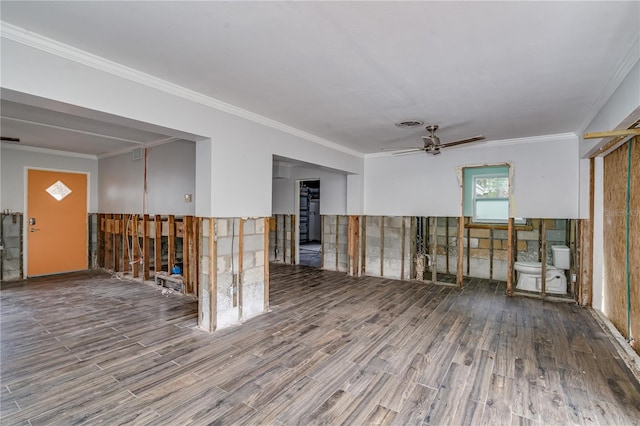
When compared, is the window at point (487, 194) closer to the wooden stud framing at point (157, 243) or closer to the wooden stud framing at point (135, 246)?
the wooden stud framing at point (157, 243)

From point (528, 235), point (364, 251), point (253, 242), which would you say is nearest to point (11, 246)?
point (253, 242)

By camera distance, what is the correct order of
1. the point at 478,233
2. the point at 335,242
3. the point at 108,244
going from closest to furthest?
the point at 478,233 → the point at 108,244 → the point at 335,242

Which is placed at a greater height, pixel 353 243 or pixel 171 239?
pixel 171 239

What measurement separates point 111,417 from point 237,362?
0.96 m

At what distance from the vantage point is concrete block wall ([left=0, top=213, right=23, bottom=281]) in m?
5.61

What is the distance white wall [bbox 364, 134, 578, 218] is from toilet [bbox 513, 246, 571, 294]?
2.03 ft

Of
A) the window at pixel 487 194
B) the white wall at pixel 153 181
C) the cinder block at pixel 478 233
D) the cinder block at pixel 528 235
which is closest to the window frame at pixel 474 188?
the window at pixel 487 194

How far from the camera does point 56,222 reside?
20.7 feet

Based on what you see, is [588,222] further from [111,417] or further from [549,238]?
[111,417]

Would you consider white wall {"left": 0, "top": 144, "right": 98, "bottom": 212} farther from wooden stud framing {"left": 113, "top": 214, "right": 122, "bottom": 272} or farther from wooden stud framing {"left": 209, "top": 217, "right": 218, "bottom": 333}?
wooden stud framing {"left": 209, "top": 217, "right": 218, "bottom": 333}

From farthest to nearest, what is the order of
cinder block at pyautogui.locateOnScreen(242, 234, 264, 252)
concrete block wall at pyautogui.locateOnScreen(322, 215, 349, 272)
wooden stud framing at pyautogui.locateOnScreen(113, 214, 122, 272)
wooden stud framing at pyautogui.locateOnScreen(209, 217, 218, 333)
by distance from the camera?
concrete block wall at pyautogui.locateOnScreen(322, 215, 349, 272) → wooden stud framing at pyautogui.locateOnScreen(113, 214, 122, 272) → cinder block at pyautogui.locateOnScreen(242, 234, 264, 252) → wooden stud framing at pyautogui.locateOnScreen(209, 217, 218, 333)

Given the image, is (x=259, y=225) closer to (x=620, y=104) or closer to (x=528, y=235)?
(x=620, y=104)

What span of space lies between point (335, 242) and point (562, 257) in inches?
160

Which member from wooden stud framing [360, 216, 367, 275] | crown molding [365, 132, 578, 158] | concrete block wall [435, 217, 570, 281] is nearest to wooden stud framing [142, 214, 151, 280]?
wooden stud framing [360, 216, 367, 275]
